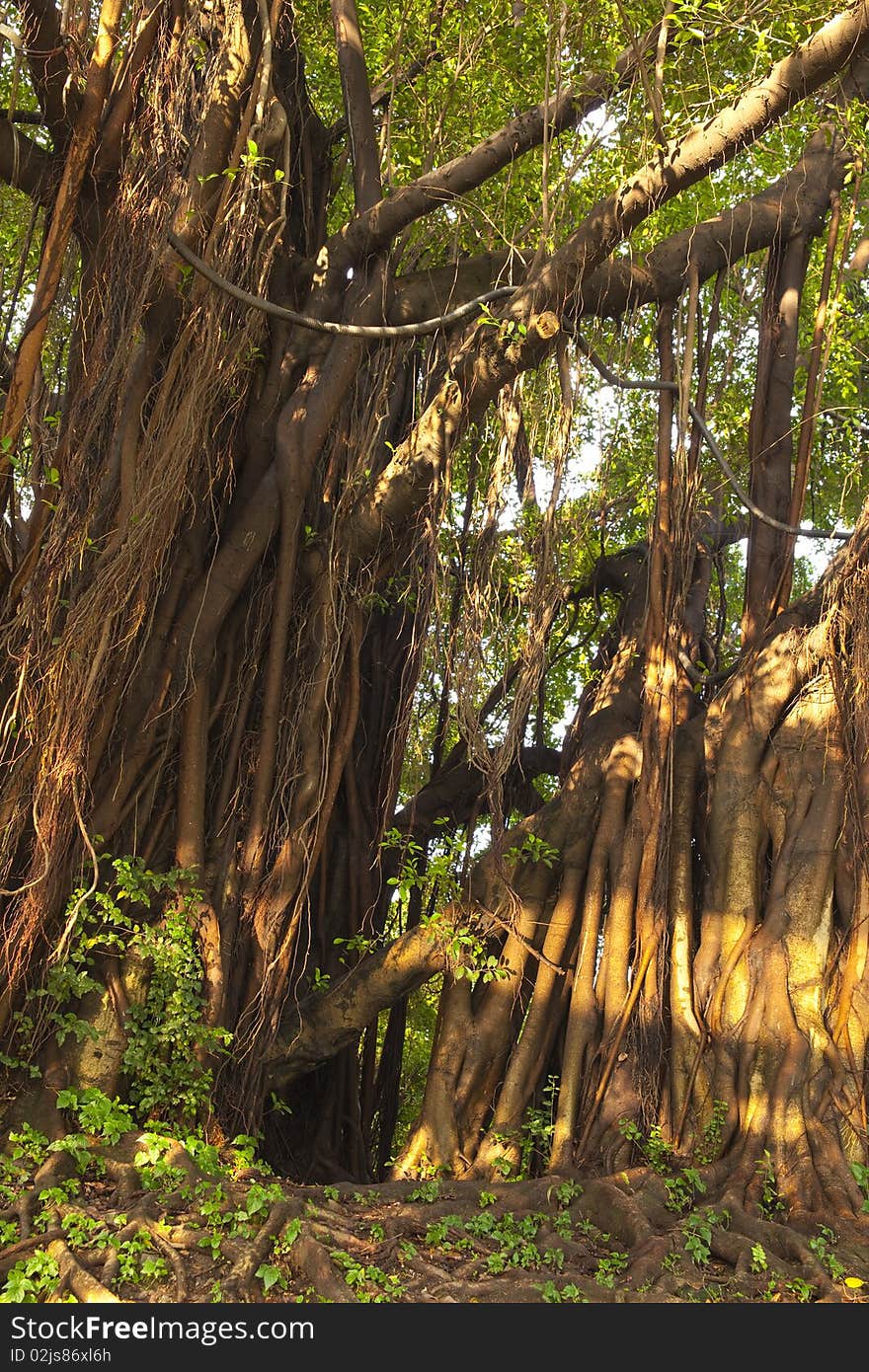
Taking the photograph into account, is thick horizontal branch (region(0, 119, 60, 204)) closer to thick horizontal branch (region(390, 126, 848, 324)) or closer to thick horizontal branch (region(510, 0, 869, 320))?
thick horizontal branch (region(390, 126, 848, 324))

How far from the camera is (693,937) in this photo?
514cm

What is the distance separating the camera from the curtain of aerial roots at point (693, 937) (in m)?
4.56

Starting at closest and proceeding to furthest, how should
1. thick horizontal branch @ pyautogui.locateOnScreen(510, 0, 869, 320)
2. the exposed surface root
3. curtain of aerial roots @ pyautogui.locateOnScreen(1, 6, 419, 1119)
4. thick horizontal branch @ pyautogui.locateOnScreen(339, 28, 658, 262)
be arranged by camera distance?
the exposed surface root → thick horizontal branch @ pyautogui.locateOnScreen(510, 0, 869, 320) → curtain of aerial roots @ pyautogui.locateOnScreen(1, 6, 419, 1119) → thick horizontal branch @ pyautogui.locateOnScreen(339, 28, 658, 262)

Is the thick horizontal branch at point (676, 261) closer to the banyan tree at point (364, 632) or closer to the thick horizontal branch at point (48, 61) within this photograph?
the banyan tree at point (364, 632)

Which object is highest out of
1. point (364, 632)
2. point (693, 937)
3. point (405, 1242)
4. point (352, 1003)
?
point (364, 632)

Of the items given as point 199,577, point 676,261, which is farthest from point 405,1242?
point 676,261

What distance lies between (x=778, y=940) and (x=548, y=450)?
210 cm

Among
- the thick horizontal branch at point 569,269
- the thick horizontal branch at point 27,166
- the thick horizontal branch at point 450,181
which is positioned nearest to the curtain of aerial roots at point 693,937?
the thick horizontal branch at point 569,269

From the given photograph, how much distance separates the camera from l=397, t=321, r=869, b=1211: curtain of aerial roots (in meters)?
4.56

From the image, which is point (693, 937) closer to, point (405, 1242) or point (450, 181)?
point (405, 1242)

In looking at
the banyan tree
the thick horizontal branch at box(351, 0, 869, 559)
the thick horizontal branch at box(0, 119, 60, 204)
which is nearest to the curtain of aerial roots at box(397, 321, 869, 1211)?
the banyan tree
